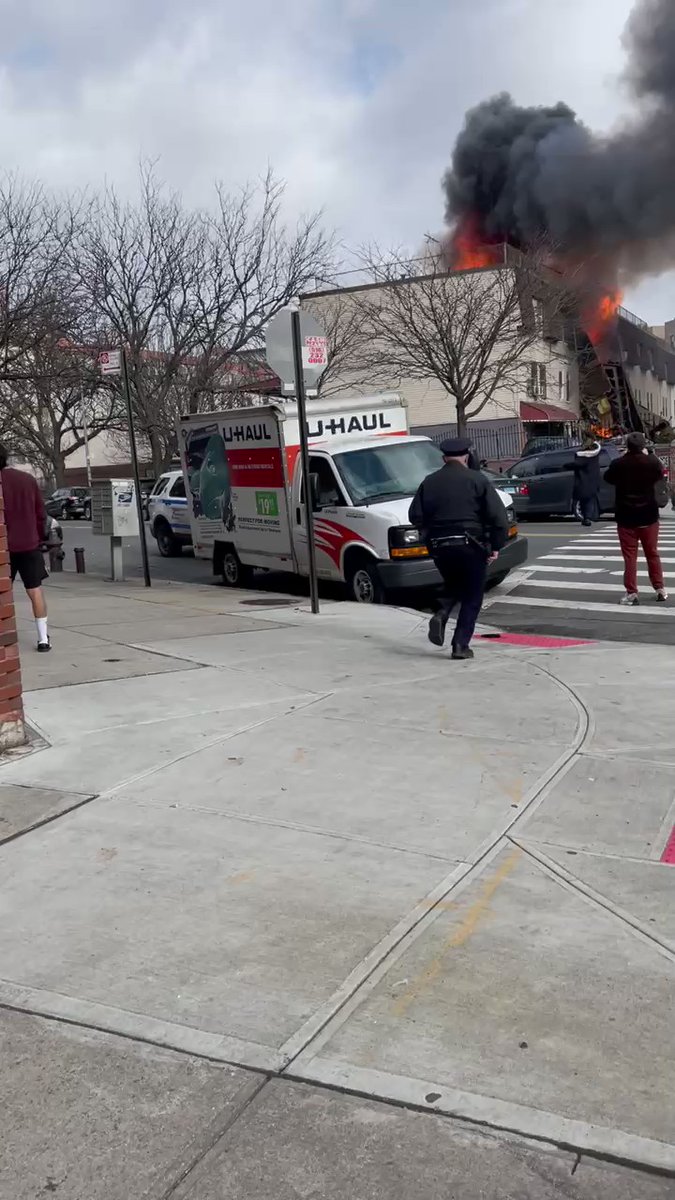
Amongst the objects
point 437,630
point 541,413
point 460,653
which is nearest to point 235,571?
point 437,630

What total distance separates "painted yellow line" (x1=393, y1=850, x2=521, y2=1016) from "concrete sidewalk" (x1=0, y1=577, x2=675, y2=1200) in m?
0.01

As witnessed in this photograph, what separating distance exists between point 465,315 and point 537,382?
30.4ft

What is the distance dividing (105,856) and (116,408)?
3341 cm

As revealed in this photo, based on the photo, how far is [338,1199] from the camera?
237 centimetres

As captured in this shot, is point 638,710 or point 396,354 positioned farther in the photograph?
point 396,354

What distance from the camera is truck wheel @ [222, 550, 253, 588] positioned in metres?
14.7

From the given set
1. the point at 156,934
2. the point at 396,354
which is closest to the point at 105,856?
the point at 156,934

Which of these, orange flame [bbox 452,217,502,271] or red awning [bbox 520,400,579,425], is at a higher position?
orange flame [bbox 452,217,502,271]

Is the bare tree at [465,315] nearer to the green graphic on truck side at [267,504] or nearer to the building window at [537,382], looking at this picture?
the building window at [537,382]

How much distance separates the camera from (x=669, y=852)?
4230 millimetres

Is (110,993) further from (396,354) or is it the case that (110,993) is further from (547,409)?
(547,409)

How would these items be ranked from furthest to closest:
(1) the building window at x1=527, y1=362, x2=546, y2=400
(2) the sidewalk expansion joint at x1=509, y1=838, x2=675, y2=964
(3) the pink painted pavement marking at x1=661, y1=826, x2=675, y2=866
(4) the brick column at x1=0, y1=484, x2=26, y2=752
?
(1) the building window at x1=527, y1=362, x2=546, y2=400 → (4) the brick column at x1=0, y1=484, x2=26, y2=752 → (3) the pink painted pavement marking at x1=661, y1=826, x2=675, y2=866 → (2) the sidewalk expansion joint at x1=509, y1=838, x2=675, y2=964

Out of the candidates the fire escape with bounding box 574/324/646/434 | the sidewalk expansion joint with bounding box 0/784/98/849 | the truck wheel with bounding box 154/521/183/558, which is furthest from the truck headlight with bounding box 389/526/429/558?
the fire escape with bounding box 574/324/646/434

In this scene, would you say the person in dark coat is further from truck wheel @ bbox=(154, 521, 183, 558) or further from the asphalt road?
truck wheel @ bbox=(154, 521, 183, 558)
